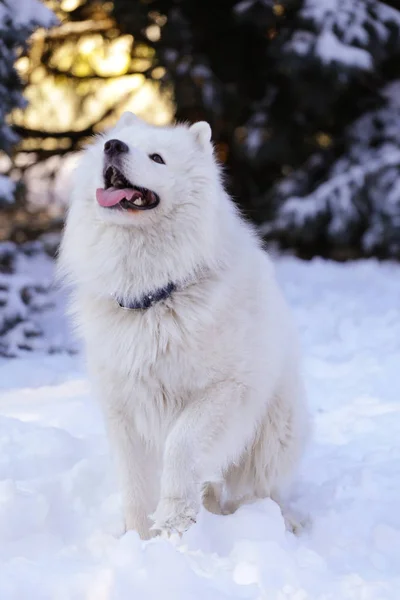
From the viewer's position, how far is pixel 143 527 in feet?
10.7

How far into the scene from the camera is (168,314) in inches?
126

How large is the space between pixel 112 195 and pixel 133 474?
1.19 m

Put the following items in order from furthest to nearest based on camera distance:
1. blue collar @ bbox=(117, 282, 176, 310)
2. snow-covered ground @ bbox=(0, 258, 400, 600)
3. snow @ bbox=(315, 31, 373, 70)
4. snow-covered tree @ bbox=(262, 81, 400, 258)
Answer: snow-covered tree @ bbox=(262, 81, 400, 258), snow @ bbox=(315, 31, 373, 70), blue collar @ bbox=(117, 282, 176, 310), snow-covered ground @ bbox=(0, 258, 400, 600)

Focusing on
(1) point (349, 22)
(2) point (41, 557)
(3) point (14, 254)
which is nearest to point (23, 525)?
(2) point (41, 557)

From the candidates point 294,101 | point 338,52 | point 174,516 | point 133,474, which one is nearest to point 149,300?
point 133,474

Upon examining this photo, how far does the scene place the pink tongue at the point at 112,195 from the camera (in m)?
3.14

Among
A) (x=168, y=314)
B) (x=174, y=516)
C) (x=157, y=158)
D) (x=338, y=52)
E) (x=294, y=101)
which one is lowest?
(x=294, y=101)

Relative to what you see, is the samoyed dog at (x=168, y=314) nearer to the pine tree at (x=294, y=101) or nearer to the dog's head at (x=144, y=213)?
the dog's head at (x=144, y=213)

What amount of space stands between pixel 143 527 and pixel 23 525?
0.57m

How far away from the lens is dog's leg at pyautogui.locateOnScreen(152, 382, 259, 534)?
2.92m

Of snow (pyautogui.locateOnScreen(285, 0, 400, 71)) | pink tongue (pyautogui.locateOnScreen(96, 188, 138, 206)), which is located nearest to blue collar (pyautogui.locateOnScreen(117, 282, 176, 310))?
pink tongue (pyautogui.locateOnScreen(96, 188, 138, 206))

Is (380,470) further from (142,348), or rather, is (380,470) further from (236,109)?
(236,109)

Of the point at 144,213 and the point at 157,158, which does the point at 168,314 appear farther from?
the point at 157,158

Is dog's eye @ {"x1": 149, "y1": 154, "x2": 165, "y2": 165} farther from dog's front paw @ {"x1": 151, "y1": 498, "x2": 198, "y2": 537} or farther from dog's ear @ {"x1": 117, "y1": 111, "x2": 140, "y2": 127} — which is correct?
dog's front paw @ {"x1": 151, "y1": 498, "x2": 198, "y2": 537}
